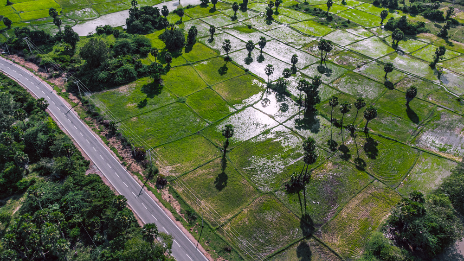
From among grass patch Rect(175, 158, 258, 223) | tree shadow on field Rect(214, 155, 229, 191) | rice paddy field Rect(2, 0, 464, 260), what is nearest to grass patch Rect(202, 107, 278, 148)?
rice paddy field Rect(2, 0, 464, 260)

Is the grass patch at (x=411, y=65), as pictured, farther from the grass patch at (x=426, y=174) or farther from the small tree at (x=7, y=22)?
the small tree at (x=7, y=22)

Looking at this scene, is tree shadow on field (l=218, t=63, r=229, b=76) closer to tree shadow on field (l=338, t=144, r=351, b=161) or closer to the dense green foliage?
tree shadow on field (l=338, t=144, r=351, b=161)

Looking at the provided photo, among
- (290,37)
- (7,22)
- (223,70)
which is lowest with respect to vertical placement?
(223,70)

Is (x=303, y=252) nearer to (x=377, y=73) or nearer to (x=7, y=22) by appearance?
(x=377, y=73)

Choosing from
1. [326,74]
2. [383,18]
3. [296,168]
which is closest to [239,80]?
[326,74]

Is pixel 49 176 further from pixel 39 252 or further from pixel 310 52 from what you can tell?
pixel 310 52

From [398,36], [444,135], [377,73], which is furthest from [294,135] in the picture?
[398,36]
